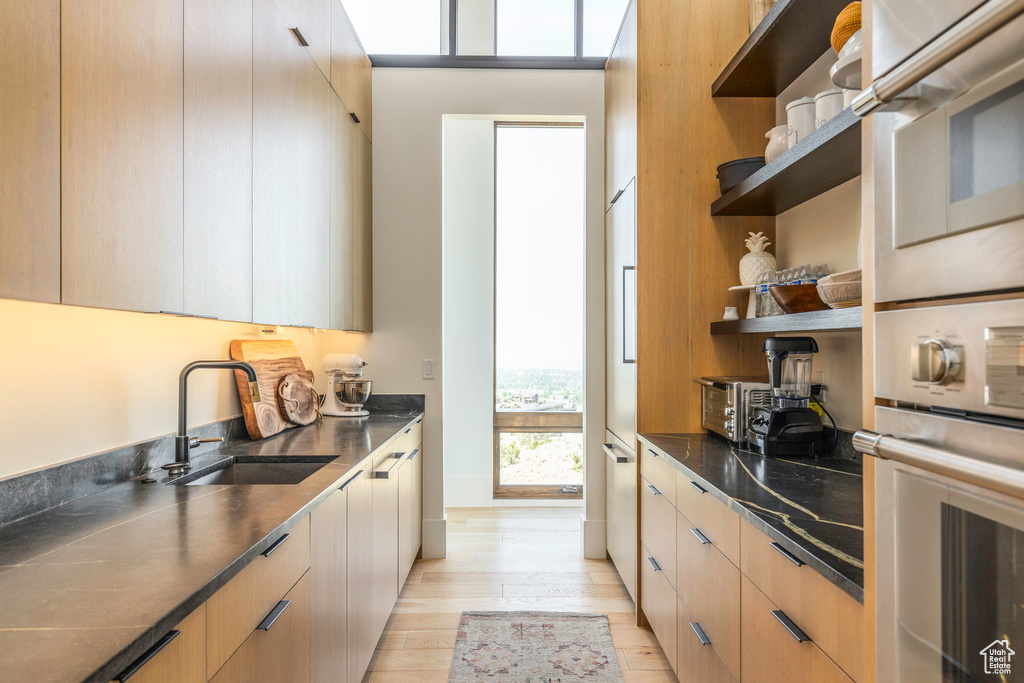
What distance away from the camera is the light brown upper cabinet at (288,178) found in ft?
6.02

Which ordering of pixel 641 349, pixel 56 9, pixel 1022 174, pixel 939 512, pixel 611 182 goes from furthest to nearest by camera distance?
pixel 611 182 < pixel 641 349 < pixel 56 9 < pixel 939 512 < pixel 1022 174

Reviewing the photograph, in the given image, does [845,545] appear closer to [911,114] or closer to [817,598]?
[817,598]

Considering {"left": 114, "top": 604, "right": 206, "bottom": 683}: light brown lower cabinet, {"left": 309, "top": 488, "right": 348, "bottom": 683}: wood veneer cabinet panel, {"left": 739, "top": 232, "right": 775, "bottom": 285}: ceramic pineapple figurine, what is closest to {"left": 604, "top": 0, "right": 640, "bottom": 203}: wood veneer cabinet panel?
{"left": 739, "top": 232, "right": 775, "bottom": 285}: ceramic pineapple figurine

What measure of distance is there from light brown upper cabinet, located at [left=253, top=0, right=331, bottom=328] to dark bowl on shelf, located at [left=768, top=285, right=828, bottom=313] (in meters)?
1.74

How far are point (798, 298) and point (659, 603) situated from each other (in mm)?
1268

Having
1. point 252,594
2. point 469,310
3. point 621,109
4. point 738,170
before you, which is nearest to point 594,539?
point 469,310

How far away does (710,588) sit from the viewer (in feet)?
5.34

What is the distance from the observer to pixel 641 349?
2488 mm

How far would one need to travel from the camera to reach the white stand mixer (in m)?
2.98

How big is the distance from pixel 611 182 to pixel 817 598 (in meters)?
2.47

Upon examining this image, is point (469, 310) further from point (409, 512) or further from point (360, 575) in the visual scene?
point (360, 575)

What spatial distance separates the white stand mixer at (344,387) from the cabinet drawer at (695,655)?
6.03 feet

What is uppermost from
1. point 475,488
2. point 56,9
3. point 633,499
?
point 56,9

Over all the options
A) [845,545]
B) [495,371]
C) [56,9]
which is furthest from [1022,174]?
[495,371]
